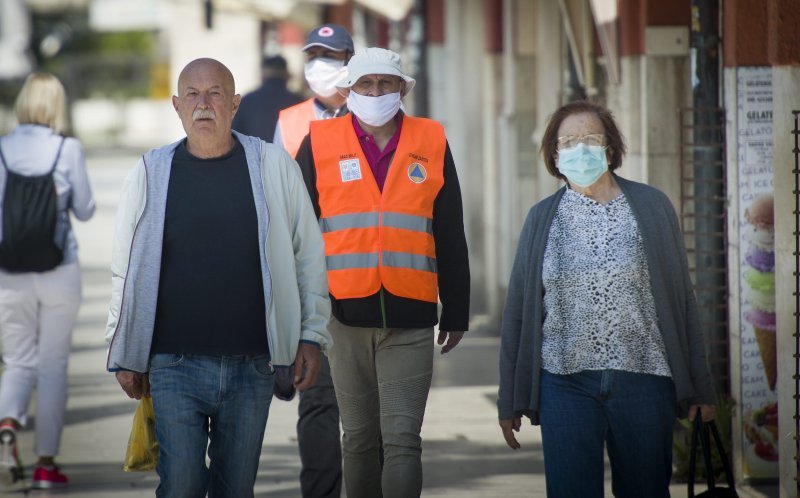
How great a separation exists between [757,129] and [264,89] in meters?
3.51

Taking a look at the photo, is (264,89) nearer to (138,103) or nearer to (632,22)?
(632,22)

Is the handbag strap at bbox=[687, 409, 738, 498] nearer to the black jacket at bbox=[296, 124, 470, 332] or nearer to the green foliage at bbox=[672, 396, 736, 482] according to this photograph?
the black jacket at bbox=[296, 124, 470, 332]

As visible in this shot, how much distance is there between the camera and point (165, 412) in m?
5.15

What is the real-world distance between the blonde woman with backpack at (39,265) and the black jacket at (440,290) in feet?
7.22

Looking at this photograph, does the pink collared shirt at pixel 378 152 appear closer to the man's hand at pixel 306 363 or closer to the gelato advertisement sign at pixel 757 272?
the man's hand at pixel 306 363

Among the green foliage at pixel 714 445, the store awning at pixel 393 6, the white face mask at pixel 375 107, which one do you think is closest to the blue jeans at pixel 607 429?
the white face mask at pixel 375 107

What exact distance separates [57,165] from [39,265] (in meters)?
0.50

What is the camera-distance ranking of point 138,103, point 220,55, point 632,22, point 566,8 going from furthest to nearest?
point 138,103 → point 220,55 → point 566,8 → point 632,22

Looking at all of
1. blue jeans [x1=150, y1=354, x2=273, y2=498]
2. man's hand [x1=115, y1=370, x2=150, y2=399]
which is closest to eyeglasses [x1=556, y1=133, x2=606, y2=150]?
blue jeans [x1=150, y1=354, x2=273, y2=498]

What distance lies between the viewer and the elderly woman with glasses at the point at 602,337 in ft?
17.1

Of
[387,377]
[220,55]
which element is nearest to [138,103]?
[220,55]

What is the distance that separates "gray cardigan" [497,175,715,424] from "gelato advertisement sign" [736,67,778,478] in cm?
214

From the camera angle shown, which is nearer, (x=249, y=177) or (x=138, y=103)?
(x=249, y=177)

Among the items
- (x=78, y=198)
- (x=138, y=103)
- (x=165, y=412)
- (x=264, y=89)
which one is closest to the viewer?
(x=165, y=412)
